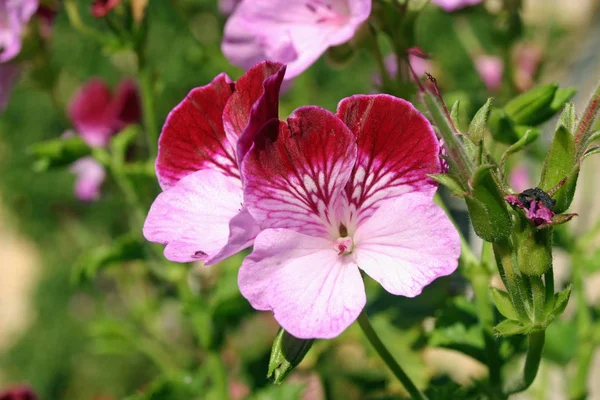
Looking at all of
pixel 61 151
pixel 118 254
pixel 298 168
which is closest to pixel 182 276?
pixel 118 254

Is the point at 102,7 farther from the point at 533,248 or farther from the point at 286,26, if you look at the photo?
the point at 533,248

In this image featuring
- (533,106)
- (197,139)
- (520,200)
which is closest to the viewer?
(520,200)

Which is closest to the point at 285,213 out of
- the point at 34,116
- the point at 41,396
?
the point at 41,396

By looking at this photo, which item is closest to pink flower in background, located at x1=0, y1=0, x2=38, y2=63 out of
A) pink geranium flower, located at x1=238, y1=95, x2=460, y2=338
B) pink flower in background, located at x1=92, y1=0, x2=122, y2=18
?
pink flower in background, located at x1=92, y1=0, x2=122, y2=18

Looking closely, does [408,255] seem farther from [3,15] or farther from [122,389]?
[122,389]

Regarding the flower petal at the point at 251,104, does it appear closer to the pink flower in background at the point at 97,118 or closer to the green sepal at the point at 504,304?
the green sepal at the point at 504,304

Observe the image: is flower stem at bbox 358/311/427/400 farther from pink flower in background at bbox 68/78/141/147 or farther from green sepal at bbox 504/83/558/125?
pink flower in background at bbox 68/78/141/147
